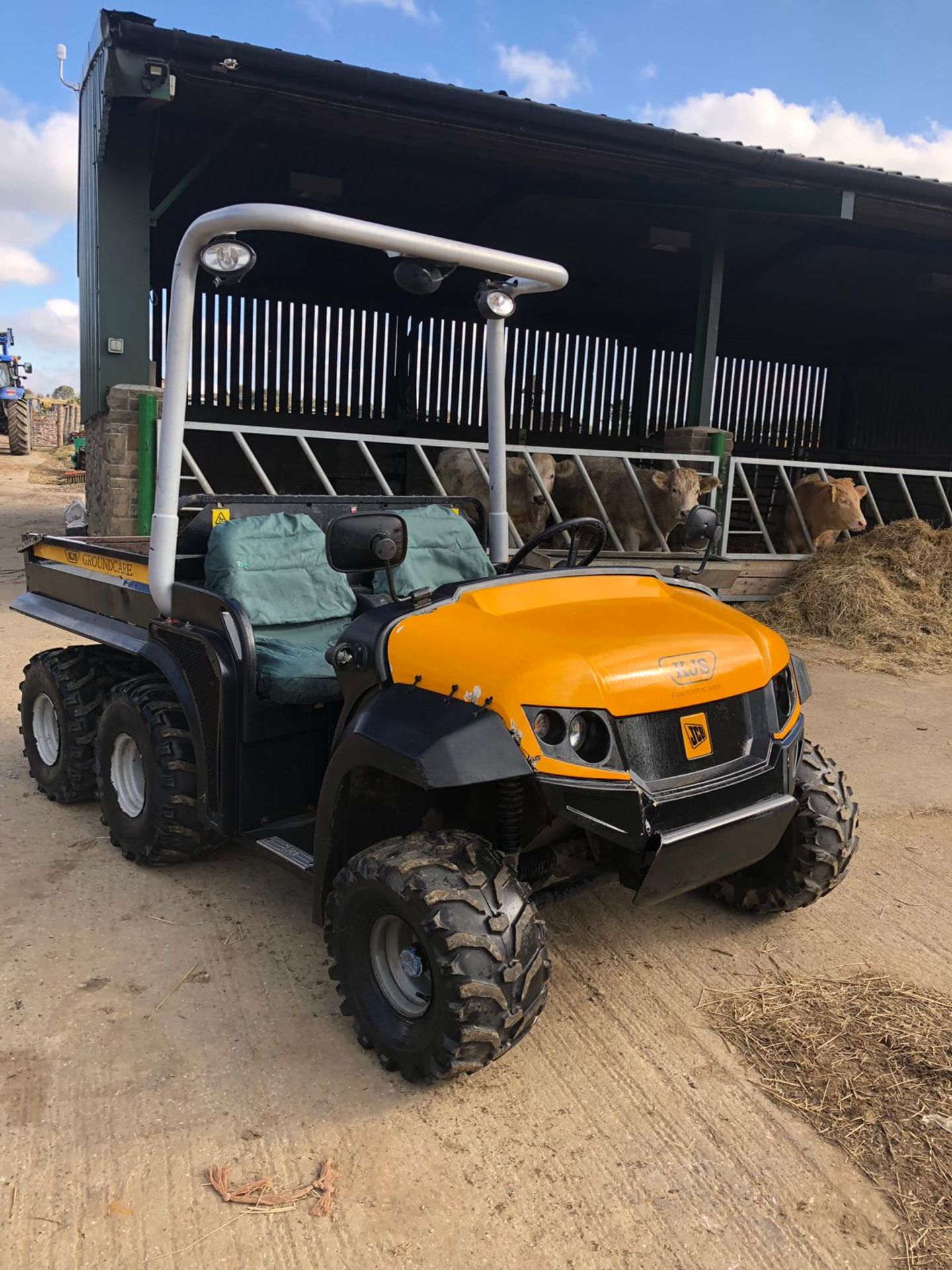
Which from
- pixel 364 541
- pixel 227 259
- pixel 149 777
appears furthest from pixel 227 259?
pixel 149 777

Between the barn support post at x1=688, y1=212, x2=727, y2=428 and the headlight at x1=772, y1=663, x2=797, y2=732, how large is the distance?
28.0 feet

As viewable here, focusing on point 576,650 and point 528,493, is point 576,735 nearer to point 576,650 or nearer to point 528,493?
point 576,650

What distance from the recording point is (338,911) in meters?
2.52

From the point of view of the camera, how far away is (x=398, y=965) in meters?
2.52

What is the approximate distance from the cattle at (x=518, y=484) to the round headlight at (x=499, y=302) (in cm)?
559

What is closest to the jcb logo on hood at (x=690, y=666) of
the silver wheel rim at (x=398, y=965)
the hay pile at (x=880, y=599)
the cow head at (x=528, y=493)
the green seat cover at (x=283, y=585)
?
the silver wheel rim at (x=398, y=965)

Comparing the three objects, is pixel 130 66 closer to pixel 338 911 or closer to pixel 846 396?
pixel 338 911

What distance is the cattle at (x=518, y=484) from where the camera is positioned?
31.1ft

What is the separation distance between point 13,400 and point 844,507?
25.4 metres

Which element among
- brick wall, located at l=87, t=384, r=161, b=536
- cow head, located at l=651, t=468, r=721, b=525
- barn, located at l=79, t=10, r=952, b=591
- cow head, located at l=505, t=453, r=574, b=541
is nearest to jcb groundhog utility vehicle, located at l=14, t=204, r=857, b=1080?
barn, located at l=79, t=10, r=952, b=591

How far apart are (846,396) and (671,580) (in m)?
17.5

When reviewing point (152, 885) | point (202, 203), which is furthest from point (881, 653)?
point (202, 203)

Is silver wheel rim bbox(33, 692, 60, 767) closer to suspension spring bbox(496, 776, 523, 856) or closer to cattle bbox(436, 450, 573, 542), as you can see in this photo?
suspension spring bbox(496, 776, 523, 856)

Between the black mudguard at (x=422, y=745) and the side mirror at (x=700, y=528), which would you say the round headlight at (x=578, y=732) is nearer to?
the black mudguard at (x=422, y=745)
